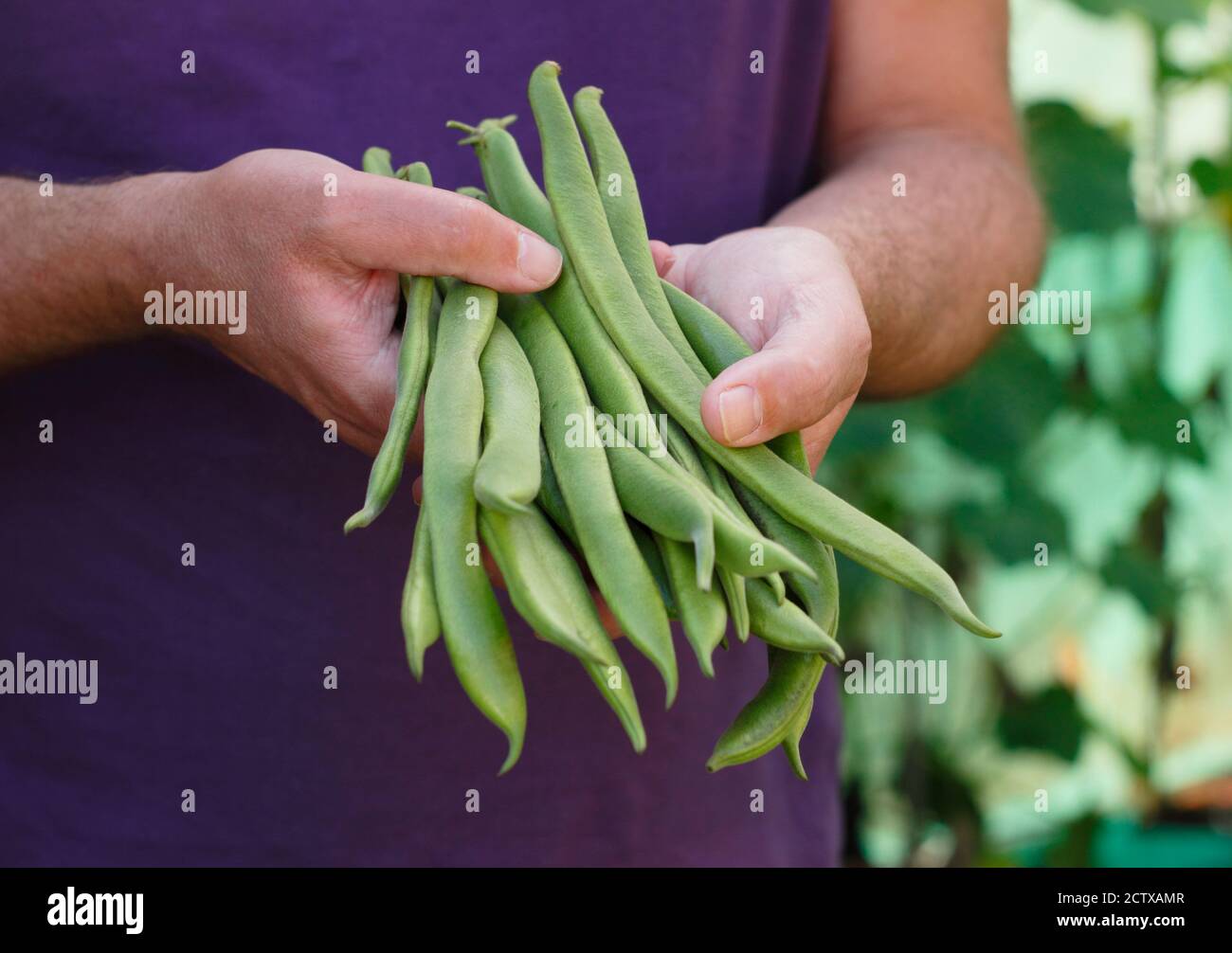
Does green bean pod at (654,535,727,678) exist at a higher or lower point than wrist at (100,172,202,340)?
lower

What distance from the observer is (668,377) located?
3.11 feet

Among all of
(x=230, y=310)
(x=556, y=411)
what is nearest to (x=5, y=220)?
(x=230, y=310)

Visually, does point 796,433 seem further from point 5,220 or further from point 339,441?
point 5,220

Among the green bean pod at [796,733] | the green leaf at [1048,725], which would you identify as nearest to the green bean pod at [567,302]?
the green bean pod at [796,733]

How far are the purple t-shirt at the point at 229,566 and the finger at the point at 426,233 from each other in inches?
14.0

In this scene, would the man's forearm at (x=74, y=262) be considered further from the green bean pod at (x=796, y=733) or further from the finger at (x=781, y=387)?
the green bean pod at (x=796, y=733)

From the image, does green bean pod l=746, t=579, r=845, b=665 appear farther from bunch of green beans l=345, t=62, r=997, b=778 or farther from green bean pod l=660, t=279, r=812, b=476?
green bean pod l=660, t=279, r=812, b=476

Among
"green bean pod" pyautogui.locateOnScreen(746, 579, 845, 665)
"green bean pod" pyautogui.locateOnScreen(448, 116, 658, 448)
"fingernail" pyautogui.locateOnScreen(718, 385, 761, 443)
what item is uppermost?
"green bean pod" pyautogui.locateOnScreen(448, 116, 658, 448)

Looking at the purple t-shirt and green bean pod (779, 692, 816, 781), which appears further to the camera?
the purple t-shirt

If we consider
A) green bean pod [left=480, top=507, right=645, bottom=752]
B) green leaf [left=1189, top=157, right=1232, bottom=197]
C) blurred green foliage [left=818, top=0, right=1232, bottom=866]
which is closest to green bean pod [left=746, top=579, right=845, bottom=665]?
green bean pod [left=480, top=507, right=645, bottom=752]

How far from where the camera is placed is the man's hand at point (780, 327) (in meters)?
0.88

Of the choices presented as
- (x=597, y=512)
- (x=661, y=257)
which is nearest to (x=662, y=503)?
(x=597, y=512)

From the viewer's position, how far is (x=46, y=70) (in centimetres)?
123

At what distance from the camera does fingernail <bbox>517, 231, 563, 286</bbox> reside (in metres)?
0.96
